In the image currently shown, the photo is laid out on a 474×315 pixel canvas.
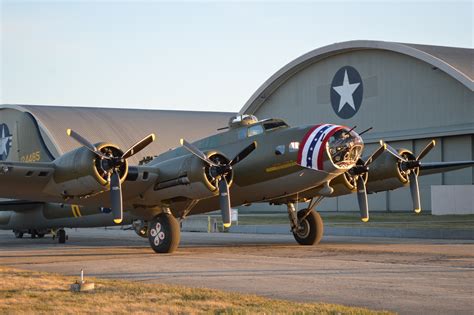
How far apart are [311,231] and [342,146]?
5.02 metres

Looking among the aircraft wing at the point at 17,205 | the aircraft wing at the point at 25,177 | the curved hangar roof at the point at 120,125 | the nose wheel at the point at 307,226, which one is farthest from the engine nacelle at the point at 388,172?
the curved hangar roof at the point at 120,125

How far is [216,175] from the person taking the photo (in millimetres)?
23141

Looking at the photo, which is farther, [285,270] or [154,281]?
[285,270]

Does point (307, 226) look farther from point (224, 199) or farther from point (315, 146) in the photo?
point (224, 199)

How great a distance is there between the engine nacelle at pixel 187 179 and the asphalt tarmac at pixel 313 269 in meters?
1.97

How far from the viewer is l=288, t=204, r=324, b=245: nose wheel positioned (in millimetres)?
26906

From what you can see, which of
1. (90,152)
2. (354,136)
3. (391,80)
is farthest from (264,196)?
(391,80)

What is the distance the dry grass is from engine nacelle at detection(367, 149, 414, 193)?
14.6 m

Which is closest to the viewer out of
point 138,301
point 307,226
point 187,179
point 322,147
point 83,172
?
point 138,301

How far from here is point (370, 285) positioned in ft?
48.0

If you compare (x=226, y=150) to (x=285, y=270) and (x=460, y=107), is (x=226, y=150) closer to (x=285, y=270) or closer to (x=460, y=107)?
(x=285, y=270)

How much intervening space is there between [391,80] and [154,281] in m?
38.9

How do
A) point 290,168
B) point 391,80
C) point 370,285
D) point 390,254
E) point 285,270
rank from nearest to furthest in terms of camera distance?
point 370,285, point 285,270, point 390,254, point 290,168, point 391,80

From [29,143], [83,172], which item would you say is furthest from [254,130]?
[29,143]
